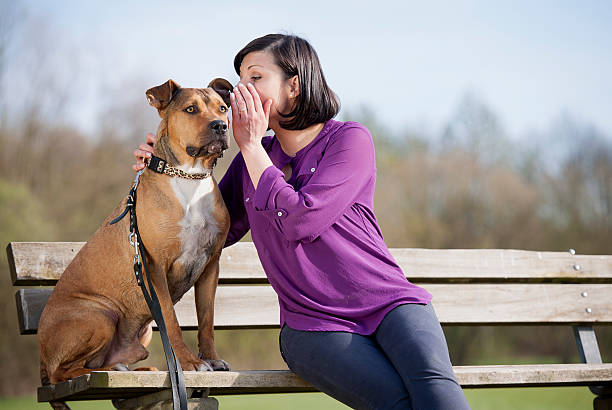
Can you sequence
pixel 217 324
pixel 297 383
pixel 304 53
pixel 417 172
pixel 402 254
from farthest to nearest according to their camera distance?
pixel 417 172 < pixel 402 254 < pixel 217 324 < pixel 304 53 < pixel 297 383

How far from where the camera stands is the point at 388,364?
1.93 m

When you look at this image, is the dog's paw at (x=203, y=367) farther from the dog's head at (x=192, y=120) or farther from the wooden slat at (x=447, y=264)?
the wooden slat at (x=447, y=264)

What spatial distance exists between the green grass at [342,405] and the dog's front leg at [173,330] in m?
2.69

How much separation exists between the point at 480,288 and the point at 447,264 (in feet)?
0.67

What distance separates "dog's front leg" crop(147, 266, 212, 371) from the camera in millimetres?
2201

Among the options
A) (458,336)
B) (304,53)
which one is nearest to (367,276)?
(304,53)

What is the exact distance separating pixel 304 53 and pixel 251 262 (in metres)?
1.16

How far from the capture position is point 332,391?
200 centimetres

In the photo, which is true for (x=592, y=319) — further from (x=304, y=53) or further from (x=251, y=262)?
(x=304, y=53)

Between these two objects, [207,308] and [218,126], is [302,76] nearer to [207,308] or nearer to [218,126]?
[218,126]

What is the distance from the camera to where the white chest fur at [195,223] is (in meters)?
2.37

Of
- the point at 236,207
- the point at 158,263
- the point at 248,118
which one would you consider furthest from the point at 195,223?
the point at 248,118

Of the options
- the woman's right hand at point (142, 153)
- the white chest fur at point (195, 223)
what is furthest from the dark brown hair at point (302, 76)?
the woman's right hand at point (142, 153)

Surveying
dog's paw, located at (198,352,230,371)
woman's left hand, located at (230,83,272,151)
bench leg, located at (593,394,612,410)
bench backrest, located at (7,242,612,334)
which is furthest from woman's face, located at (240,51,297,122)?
bench leg, located at (593,394,612,410)
